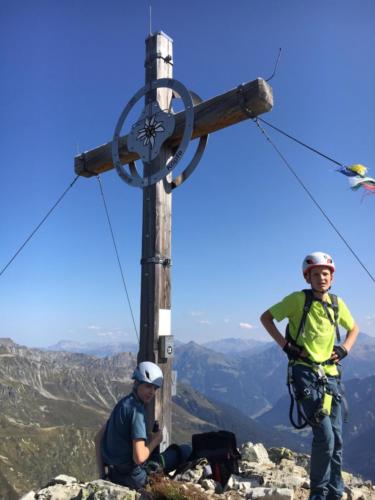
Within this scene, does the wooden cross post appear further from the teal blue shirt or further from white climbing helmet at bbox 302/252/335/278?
white climbing helmet at bbox 302/252/335/278

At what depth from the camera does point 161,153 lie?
7.39 meters

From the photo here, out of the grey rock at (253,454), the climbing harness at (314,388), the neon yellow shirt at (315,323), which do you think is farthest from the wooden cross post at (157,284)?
the grey rock at (253,454)

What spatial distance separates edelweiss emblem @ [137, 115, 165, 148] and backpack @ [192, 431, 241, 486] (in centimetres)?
472

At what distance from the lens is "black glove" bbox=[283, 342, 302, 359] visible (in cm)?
541

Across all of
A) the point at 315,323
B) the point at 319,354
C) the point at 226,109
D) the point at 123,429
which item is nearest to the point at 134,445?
the point at 123,429

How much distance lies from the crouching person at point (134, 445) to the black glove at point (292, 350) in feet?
5.88

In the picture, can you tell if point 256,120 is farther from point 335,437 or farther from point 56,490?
point 56,490

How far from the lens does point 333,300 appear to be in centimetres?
585

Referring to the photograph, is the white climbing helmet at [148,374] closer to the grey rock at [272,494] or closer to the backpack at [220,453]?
the backpack at [220,453]

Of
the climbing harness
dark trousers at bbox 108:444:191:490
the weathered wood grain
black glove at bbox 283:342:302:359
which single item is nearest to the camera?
the climbing harness

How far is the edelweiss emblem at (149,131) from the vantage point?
24.6 feet

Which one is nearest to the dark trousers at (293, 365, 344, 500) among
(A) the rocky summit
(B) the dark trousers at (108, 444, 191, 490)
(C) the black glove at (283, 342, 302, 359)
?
(C) the black glove at (283, 342, 302, 359)

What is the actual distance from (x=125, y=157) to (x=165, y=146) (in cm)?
113

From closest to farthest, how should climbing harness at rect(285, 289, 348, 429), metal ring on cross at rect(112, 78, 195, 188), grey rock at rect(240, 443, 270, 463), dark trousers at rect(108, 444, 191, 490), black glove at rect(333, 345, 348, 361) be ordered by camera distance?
climbing harness at rect(285, 289, 348, 429) → black glove at rect(333, 345, 348, 361) → dark trousers at rect(108, 444, 191, 490) → metal ring on cross at rect(112, 78, 195, 188) → grey rock at rect(240, 443, 270, 463)
